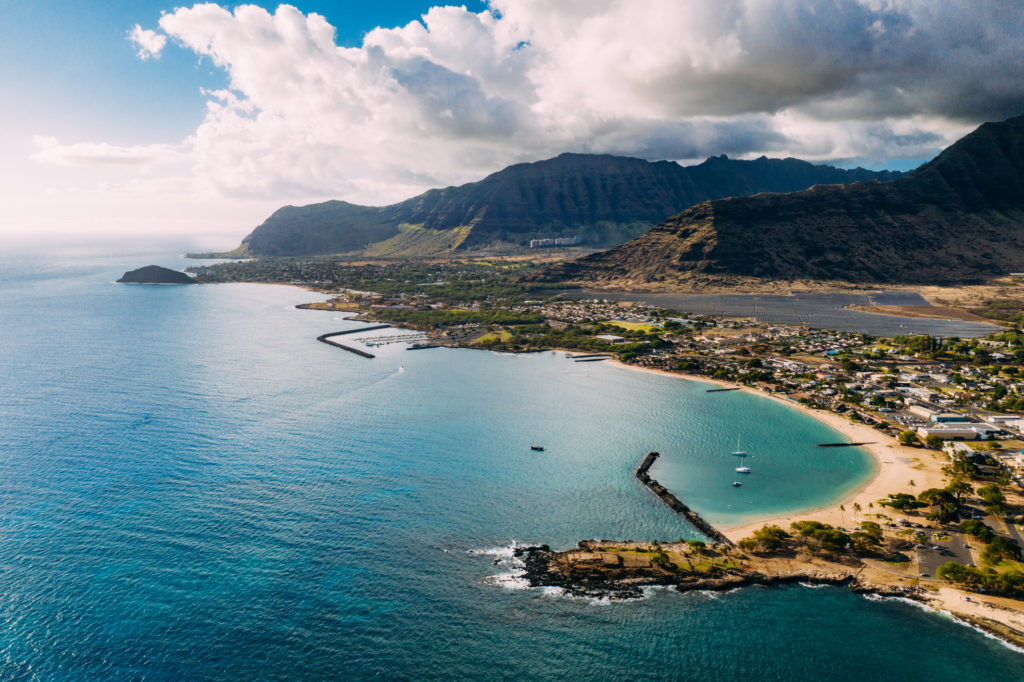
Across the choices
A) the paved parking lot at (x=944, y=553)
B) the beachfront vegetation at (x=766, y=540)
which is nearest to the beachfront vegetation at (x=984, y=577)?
the paved parking lot at (x=944, y=553)

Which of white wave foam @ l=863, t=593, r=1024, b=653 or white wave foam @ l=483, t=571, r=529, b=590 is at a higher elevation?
white wave foam @ l=483, t=571, r=529, b=590

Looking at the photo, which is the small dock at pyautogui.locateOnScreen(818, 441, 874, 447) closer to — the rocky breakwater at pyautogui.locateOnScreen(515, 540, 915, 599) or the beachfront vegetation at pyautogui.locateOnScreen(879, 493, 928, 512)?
the beachfront vegetation at pyautogui.locateOnScreen(879, 493, 928, 512)

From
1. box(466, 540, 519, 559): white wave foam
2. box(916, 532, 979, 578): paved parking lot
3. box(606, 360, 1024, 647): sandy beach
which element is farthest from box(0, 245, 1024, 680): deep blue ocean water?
box(916, 532, 979, 578): paved parking lot

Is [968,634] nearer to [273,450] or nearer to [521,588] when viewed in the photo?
[521,588]

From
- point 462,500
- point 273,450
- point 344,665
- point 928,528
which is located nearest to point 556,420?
point 462,500

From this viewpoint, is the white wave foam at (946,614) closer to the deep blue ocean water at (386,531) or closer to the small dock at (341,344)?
the deep blue ocean water at (386,531)

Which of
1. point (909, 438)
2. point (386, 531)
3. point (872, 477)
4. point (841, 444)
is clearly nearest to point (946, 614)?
point (872, 477)
